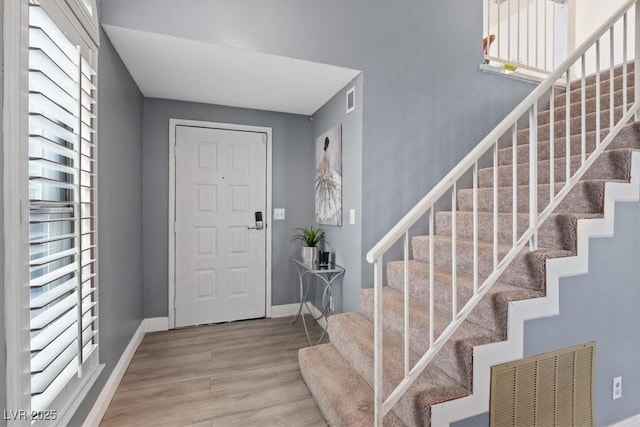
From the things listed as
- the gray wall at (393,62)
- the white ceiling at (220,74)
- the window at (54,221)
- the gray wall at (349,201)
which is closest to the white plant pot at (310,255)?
the gray wall at (349,201)

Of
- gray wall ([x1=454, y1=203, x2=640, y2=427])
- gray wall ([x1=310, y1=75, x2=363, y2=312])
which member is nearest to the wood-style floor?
gray wall ([x1=310, y1=75, x2=363, y2=312])

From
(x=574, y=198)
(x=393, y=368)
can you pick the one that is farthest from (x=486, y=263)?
(x=393, y=368)

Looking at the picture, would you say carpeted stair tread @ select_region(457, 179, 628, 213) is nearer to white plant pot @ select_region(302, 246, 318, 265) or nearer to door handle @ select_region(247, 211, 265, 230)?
white plant pot @ select_region(302, 246, 318, 265)

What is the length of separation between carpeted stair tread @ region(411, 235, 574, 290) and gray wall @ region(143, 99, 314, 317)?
1646 mm

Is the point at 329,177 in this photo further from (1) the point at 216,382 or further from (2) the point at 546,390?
(2) the point at 546,390

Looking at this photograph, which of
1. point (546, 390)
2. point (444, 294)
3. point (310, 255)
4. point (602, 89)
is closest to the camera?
point (546, 390)

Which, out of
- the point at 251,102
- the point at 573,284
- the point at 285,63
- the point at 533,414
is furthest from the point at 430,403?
the point at 251,102

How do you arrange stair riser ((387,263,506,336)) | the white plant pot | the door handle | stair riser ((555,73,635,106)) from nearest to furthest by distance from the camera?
stair riser ((387,263,506,336)) → stair riser ((555,73,635,106)) → the white plant pot → the door handle

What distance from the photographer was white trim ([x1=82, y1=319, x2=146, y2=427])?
5.84ft

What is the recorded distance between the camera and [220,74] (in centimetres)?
259

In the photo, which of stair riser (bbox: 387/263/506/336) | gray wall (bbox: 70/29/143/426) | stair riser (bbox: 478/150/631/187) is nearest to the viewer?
stair riser (bbox: 387/263/506/336)

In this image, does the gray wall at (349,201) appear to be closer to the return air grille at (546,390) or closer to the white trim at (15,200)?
the return air grille at (546,390)

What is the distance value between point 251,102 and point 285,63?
98cm

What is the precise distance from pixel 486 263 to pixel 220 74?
243 centimetres
